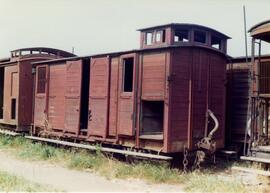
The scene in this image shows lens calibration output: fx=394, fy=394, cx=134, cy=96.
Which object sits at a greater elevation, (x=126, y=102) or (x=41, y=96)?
(x=41, y=96)

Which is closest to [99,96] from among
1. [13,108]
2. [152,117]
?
[152,117]

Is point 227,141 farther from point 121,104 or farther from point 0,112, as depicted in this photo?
point 0,112

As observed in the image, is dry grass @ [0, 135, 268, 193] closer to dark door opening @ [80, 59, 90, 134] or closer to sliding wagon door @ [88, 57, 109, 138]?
sliding wagon door @ [88, 57, 109, 138]

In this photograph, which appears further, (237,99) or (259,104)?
(237,99)

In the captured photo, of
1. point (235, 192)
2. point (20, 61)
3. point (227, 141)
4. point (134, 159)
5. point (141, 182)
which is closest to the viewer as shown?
point (235, 192)

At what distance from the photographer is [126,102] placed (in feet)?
43.4

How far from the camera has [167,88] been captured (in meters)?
12.0

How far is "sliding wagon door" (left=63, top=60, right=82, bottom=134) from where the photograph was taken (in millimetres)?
15703

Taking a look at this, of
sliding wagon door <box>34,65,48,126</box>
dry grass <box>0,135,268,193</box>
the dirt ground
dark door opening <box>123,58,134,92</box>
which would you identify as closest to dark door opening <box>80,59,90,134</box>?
dry grass <box>0,135,268,193</box>

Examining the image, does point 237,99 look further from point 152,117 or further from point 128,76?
point 128,76

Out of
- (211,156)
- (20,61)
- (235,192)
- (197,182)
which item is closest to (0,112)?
(20,61)

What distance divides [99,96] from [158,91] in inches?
122

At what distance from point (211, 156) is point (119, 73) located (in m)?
4.52

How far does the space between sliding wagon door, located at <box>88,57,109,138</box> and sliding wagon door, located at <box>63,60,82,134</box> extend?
93 centimetres
